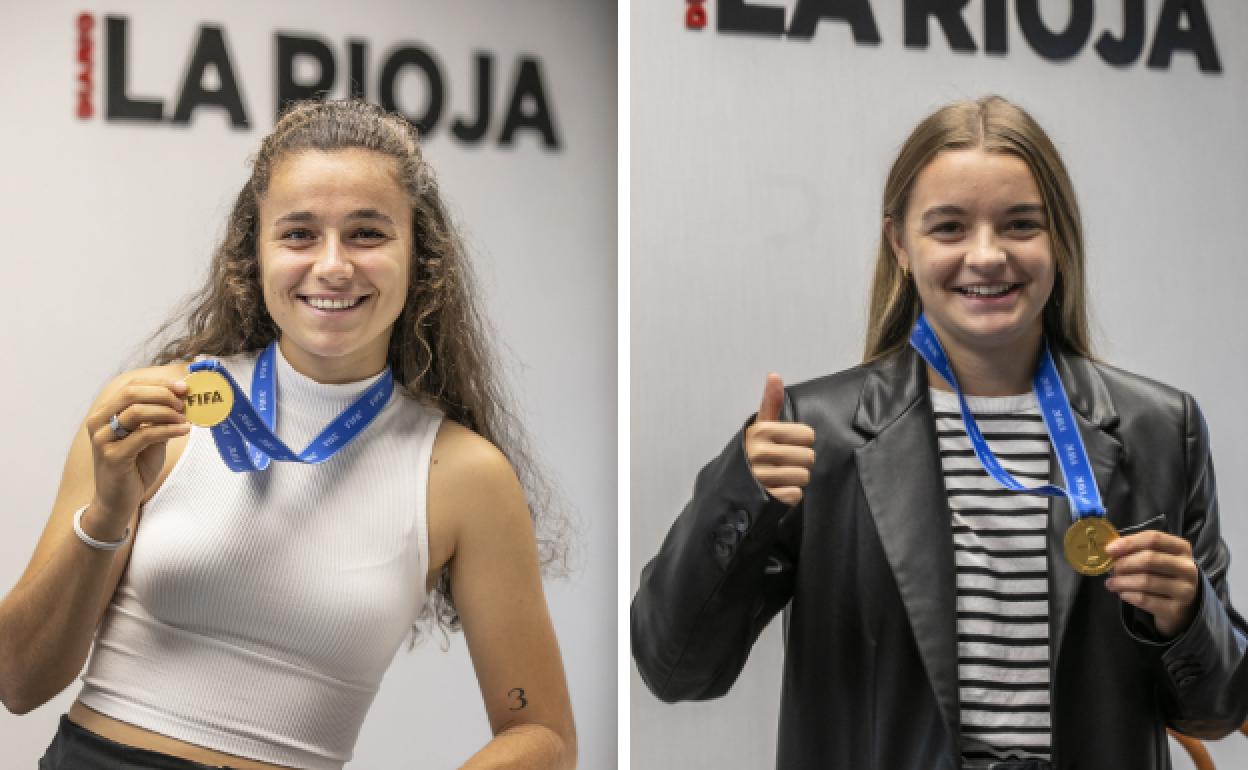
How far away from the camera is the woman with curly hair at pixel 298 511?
231cm

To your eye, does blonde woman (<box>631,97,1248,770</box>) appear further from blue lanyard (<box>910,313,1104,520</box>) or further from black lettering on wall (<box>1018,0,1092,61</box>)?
black lettering on wall (<box>1018,0,1092,61</box>)

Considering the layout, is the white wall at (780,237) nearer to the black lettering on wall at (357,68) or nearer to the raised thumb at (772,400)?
the raised thumb at (772,400)

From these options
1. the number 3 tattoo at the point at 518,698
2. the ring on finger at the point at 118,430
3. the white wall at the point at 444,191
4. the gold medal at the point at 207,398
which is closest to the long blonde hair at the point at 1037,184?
the number 3 tattoo at the point at 518,698

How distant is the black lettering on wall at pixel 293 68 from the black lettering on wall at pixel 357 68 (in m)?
0.05

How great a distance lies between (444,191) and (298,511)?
2463mm

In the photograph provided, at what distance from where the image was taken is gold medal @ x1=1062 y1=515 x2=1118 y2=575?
247 cm

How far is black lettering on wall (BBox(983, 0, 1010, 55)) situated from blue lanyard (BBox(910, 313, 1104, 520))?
0.70 m

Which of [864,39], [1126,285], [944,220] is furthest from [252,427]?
[1126,285]

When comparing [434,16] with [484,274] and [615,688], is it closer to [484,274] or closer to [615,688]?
[484,274]

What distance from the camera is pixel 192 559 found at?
2.32 metres

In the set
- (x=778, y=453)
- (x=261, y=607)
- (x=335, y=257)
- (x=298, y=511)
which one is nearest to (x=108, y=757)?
(x=261, y=607)

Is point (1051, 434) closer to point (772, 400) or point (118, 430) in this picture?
point (772, 400)

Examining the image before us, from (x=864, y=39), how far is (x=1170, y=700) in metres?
1.39

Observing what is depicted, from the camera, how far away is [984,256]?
2596mm
